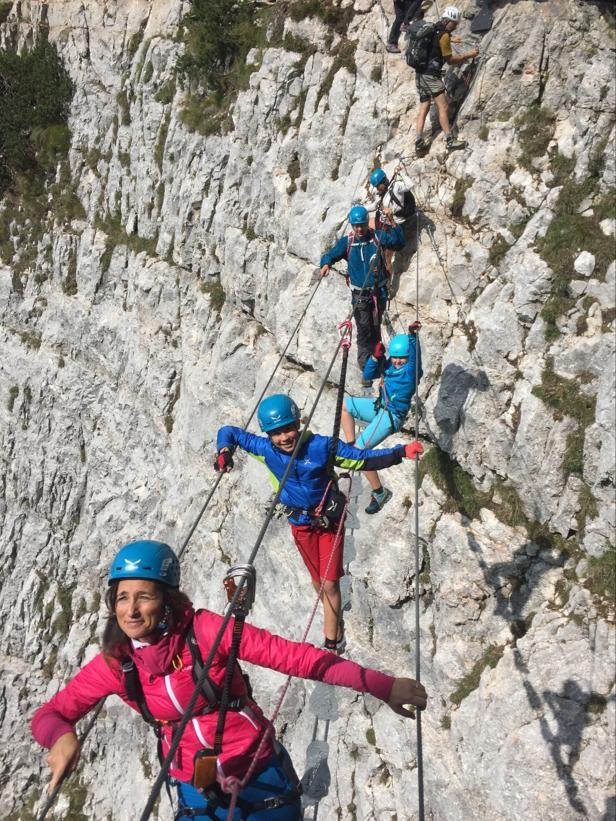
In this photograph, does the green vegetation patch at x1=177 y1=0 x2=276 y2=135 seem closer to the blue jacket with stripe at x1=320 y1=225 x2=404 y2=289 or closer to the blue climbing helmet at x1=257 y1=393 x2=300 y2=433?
the blue jacket with stripe at x1=320 y1=225 x2=404 y2=289

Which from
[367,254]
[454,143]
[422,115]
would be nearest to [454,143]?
[454,143]

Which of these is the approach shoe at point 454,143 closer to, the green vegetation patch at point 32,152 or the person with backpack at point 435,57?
the person with backpack at point 435,57

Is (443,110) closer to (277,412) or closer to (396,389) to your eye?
(396,389)

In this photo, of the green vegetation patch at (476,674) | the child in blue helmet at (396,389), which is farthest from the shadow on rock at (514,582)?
the child in blue helmet at (396,389)

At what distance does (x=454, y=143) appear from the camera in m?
11.8

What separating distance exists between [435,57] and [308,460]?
9185 millimetres

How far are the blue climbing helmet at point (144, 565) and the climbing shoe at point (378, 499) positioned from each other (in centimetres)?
763

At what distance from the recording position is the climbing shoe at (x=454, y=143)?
11695 millimetres

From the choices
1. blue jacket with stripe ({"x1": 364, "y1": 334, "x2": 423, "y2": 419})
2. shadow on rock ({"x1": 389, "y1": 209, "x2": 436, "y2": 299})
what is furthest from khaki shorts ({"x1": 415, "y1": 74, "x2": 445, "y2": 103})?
blue jacket with stripe ({"x1": 364, "y1": 334, "x2": 423, "y2": 419})

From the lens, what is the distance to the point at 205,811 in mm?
4324

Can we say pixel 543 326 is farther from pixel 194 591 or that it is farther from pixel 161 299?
pixel 161 299

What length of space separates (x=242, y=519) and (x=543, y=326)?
402 inches

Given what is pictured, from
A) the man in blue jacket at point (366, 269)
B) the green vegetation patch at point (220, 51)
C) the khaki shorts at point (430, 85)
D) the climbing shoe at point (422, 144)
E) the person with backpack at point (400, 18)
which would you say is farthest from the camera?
the green vegetation patch at point (220, 51)

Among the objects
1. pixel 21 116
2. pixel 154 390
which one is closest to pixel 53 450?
pixel 154 390
